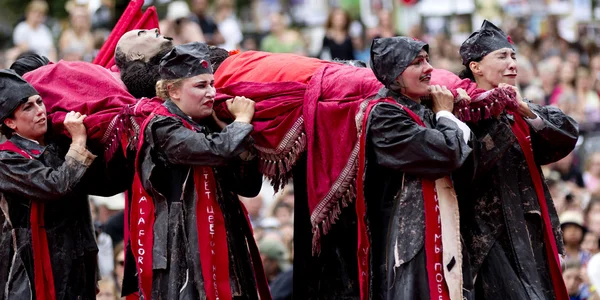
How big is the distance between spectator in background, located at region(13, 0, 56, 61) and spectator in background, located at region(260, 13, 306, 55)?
254 centimetres

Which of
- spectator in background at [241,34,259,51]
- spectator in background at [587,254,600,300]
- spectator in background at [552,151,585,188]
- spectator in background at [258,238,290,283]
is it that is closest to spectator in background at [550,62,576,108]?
spectator in background at [552,151,585,188]

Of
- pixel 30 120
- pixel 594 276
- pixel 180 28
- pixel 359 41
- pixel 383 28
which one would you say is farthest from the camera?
pixel 383 28

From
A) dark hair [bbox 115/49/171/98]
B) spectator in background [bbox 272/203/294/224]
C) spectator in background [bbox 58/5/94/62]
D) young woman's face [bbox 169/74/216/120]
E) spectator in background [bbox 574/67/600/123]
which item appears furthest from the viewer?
→ spectator in background [bbox 574/67/600/123]

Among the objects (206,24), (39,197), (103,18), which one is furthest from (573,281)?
(103,18)

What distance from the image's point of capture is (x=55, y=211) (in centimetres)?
813

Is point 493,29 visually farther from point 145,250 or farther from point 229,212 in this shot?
point 145,250

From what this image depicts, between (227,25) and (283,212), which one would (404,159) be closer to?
(283,212)

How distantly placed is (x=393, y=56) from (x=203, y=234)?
1.40 meters

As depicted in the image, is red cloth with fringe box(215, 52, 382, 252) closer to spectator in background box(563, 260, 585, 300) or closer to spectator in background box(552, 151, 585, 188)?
spectator in background box(563, 260, 585, 300)

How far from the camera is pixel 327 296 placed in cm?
816

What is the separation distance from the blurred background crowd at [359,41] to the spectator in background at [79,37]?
15mm

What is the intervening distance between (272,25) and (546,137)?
884cm

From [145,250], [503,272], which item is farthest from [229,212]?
[503,272]

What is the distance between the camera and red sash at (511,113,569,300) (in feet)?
25.6
